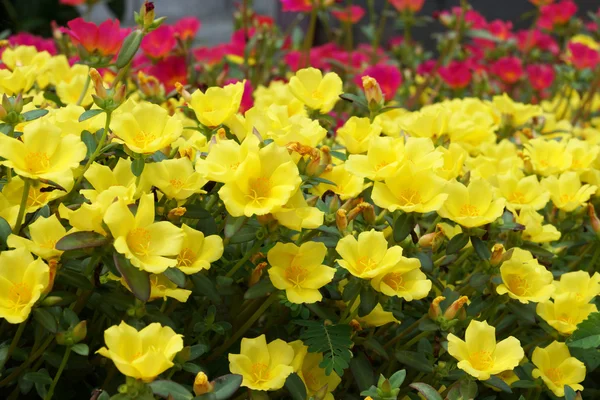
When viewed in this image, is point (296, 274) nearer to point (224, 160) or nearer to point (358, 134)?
point (224, 160)

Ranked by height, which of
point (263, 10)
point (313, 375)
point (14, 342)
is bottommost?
point (263, 10)

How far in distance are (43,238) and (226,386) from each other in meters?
0.27

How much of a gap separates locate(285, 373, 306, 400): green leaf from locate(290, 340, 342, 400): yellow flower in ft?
0.11

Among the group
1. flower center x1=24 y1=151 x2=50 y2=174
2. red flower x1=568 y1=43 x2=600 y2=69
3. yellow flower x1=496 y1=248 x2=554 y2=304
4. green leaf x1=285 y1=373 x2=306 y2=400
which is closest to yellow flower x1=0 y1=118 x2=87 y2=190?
flower center x1=24 y1=151 x2=50 y2=174

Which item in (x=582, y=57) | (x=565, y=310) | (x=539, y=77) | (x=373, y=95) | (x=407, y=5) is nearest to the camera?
(x=565, y=310)

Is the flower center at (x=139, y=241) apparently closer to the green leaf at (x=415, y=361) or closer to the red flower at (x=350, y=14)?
the green leaf at (x=415, y=361)

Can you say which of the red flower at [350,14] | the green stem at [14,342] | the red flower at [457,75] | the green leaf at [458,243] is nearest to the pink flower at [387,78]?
the red flower at [457,75]

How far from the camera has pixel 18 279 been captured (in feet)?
2.76

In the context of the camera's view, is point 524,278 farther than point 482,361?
Yes

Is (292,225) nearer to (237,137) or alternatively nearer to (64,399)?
(237,137)

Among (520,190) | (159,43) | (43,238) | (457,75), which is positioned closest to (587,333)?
(520,190)

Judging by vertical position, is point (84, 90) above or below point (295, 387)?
above

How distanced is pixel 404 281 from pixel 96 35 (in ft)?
2.30

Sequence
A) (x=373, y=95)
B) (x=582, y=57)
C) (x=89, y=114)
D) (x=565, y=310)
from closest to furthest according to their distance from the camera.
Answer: (x=89, y=114), (x=565, y=310), (x=373, y=95), (x=582, y=57)
